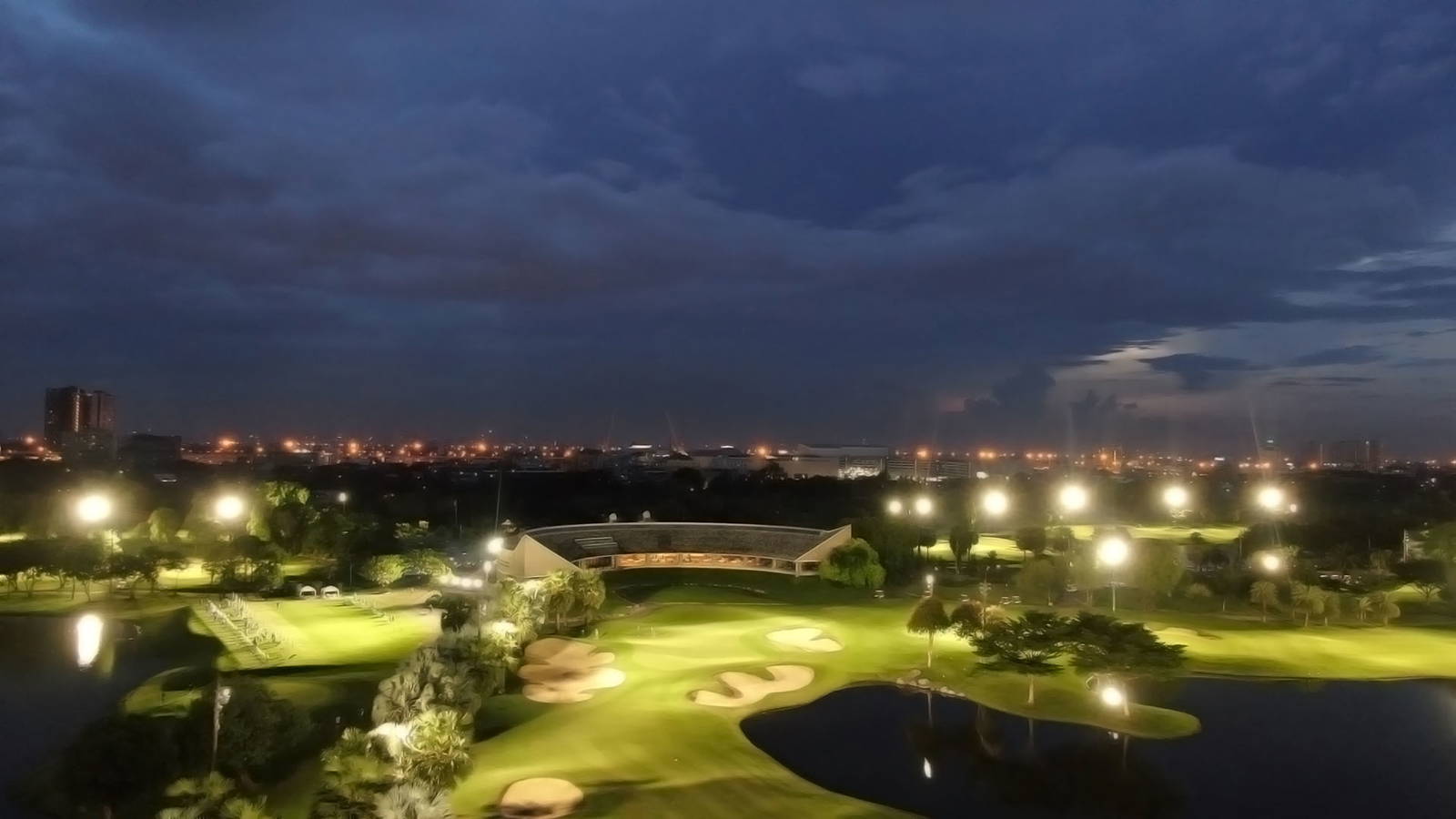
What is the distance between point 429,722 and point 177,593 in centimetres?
4492

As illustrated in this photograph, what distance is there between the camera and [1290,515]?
106875 millimetres

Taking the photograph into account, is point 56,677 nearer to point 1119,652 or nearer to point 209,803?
point 209,803

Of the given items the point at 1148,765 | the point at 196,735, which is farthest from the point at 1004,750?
the point at 196,735

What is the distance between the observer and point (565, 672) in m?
38.2

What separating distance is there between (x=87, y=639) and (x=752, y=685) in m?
34.9

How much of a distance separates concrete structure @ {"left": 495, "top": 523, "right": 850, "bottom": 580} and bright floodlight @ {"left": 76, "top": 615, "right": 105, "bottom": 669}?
28.4 metres

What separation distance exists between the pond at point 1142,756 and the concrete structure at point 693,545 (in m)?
34.3

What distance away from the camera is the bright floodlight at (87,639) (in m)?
40.7

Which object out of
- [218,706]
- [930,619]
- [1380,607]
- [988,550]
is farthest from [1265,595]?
[218,706]

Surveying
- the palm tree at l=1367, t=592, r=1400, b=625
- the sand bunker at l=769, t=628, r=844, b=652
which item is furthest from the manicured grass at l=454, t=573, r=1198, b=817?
the palm tree at l=1367, t=592, r=1400, b=625

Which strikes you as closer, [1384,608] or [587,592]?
[587,592]

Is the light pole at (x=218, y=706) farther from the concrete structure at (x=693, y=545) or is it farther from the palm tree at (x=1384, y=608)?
the palm tree at (x=1384, y=608)

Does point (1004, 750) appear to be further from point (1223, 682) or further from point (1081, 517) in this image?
point (1081, 517)

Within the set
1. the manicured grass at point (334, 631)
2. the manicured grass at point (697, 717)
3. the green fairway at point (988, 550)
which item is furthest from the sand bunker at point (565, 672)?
the green fairway at point (988, 550)
